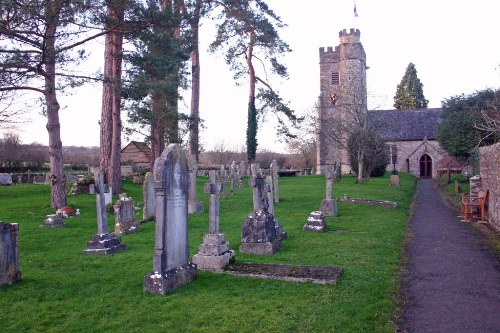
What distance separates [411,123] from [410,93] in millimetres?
15658

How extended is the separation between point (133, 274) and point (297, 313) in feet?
10.1

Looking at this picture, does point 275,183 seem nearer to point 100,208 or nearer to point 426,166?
point 100,208

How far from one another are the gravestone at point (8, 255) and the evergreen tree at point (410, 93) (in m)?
62.3

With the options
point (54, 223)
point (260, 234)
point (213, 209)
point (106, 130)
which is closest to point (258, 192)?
point (260, 234)

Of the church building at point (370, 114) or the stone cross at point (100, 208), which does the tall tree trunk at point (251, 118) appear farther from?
the stone cross at point (100, 208)

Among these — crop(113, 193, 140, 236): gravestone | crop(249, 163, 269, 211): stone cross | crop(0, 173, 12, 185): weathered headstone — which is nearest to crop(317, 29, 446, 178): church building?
crop(0, 173, 12, 185): weathered headstone

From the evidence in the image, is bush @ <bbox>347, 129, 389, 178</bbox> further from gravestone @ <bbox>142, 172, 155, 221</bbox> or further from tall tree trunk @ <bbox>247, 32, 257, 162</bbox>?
gravestone @ <bbox>142, 172, 155, 221</bbox>

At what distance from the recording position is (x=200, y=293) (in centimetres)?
661

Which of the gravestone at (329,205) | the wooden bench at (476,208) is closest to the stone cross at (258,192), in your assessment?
the gravestone at (329,205)

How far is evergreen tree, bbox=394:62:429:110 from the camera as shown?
64125mm

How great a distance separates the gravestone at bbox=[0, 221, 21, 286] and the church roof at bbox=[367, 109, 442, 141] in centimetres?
4593

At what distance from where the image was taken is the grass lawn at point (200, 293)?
544 cm

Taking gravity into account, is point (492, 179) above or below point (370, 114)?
below

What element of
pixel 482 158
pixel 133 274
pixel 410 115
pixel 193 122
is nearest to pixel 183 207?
pixel 133 274
